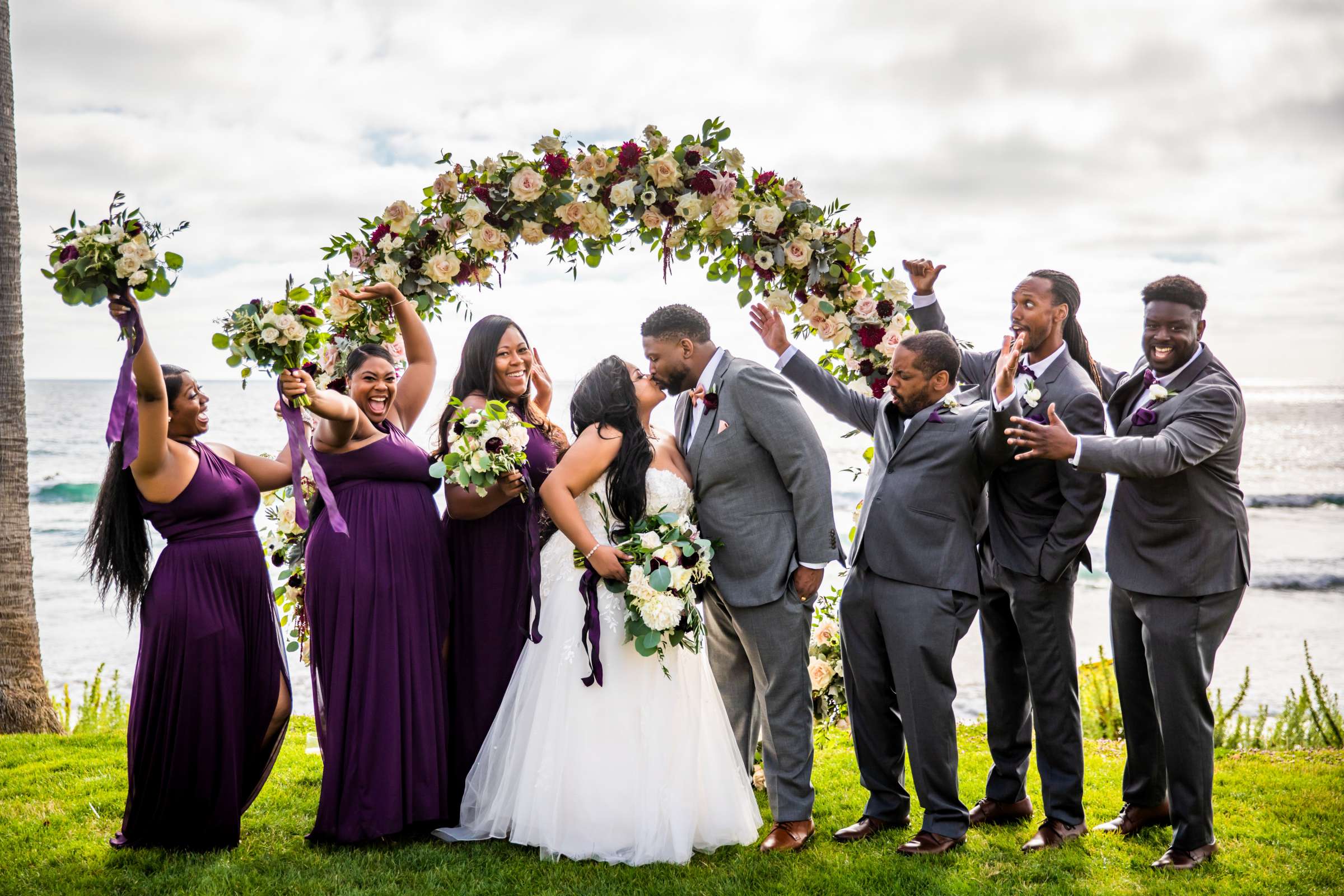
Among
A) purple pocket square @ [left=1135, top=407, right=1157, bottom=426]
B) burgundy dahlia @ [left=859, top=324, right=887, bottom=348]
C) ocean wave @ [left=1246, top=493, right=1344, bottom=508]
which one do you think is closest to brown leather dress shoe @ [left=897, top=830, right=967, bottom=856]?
purple pocket square @ [left=1135, top=407, right=1157, bottom=426]

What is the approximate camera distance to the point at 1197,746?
14.8 ft

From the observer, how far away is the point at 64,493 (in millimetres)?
28969

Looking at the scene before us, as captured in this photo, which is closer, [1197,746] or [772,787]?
[1197,746]

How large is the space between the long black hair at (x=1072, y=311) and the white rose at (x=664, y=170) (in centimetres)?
212

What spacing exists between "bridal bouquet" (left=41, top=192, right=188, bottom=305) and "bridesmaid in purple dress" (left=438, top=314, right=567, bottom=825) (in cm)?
153

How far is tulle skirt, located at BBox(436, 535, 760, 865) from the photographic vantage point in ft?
14.8

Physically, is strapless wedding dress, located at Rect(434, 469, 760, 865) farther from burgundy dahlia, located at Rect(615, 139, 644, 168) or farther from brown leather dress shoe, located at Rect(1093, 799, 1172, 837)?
burgundy dahlia, located at Rect(615, 139, 644, 168)

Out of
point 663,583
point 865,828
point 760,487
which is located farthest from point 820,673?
point 663,583

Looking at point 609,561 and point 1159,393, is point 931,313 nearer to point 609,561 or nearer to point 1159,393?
point 1159,393

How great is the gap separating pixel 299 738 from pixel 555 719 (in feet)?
13.5

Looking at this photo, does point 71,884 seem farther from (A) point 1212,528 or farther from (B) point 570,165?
(A) point 1212,528

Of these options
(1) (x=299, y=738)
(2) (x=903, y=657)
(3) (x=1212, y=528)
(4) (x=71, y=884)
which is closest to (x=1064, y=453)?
(3) (x=1212, y=528)

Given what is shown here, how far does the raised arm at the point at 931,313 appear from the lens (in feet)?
18.6

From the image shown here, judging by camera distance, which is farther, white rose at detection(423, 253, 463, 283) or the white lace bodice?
white rose at detection(423, 253, 463, 283)
